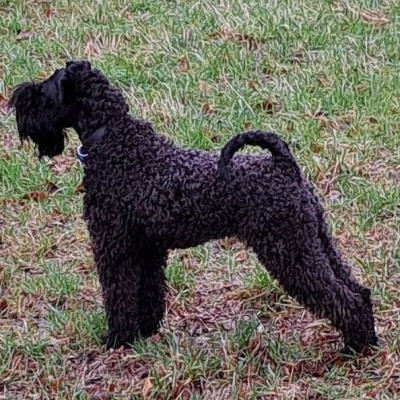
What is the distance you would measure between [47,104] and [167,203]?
2.48 ft

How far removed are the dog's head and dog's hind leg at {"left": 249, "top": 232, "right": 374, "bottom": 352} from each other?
1.11 meters

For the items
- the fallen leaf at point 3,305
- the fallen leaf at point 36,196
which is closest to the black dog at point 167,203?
the fallen leaf at point 3,305

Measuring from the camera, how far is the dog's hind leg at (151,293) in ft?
15.8

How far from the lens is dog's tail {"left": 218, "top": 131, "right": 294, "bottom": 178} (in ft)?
14.0

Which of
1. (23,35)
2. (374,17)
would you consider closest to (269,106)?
(374,17)

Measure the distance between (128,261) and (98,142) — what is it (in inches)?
23.2

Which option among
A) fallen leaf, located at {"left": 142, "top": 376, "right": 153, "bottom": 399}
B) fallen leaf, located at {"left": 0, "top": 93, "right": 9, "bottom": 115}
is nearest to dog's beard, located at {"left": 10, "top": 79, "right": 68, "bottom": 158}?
fallen leaf, located at {"left": 142, "top": 376, "right": 153, "bottom": 399}

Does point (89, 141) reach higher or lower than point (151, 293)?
higher

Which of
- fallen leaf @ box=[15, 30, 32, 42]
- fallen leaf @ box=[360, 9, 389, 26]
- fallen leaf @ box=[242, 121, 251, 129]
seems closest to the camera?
fallen leaf @ box=[242, 121, 251, 129]

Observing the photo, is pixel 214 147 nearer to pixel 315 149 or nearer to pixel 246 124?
pixel 246 124

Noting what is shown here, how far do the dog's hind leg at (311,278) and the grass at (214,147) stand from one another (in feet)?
0.86

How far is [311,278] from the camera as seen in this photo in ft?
14.4

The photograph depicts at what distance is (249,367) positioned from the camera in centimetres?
451

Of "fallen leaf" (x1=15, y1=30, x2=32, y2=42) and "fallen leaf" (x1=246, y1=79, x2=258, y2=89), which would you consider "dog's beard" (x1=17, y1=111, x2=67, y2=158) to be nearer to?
"fallen leaf" (x1=246, y1=79, x2=258, y2=89)
